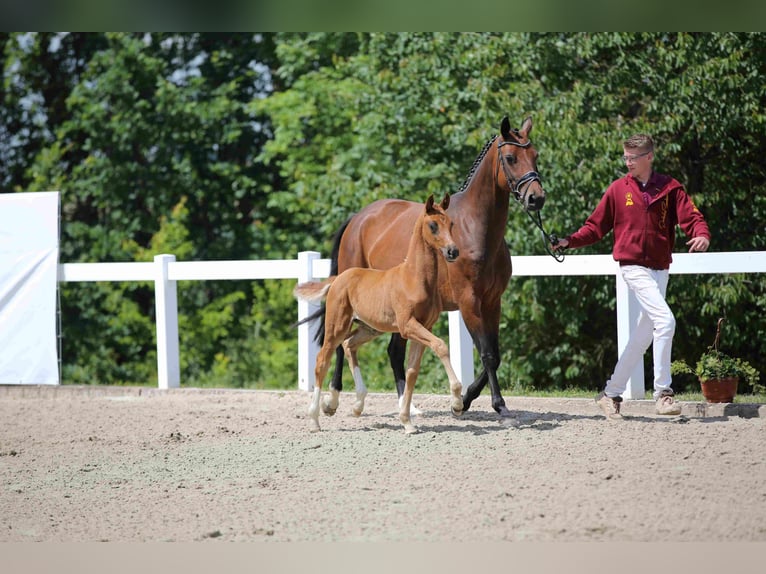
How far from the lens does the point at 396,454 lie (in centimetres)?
662

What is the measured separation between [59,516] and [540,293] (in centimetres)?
889

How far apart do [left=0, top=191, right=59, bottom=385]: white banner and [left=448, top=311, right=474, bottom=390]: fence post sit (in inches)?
202

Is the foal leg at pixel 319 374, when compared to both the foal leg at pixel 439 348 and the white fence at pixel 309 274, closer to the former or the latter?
the foal leg at pixel 439 348

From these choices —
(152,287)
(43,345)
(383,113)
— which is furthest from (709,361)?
(152,287)

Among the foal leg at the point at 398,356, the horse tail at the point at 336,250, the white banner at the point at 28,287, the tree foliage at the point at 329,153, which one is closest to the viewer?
the foal leg at the point at 398,356

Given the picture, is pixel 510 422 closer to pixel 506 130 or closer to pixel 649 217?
pixel 649 217

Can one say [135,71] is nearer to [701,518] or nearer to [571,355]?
[571,355]

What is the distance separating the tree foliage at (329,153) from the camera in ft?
41.7

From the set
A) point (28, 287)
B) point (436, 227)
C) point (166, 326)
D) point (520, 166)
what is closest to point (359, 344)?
point (436, 227)

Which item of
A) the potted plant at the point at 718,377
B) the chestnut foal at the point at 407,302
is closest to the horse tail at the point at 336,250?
the chestnut foal at the point at 407,302

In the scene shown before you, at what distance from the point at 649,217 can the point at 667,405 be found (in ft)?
4.90

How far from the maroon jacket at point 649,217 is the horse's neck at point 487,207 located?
892mm

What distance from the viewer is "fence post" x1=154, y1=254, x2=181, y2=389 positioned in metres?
11.3

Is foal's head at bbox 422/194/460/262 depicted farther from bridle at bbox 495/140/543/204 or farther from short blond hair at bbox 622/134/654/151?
short blond hair at bbox 622/134/654/151
